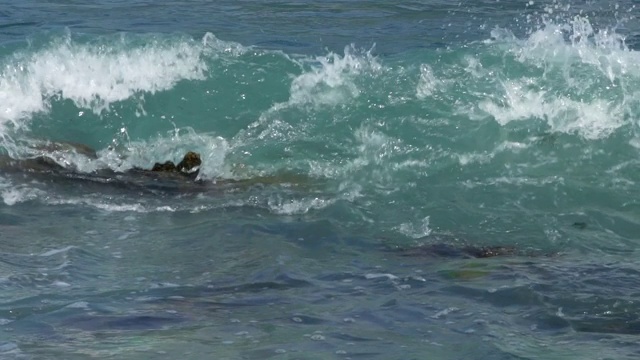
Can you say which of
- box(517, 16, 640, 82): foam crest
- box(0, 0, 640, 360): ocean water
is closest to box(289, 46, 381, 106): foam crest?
box(0, 0, 640, 360): ocean water

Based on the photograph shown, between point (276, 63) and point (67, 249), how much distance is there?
461 centimetres

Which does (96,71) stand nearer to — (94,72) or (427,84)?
(94,72)

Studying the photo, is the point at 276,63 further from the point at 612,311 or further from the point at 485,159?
the point at 612,311

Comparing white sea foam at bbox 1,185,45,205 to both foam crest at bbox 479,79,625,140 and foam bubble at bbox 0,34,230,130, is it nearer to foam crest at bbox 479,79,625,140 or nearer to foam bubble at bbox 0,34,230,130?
foam bubble at bbox 0,34,230,130

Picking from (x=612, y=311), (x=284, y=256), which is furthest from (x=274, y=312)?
(x=612, y=311)

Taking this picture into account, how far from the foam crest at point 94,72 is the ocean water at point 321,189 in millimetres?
22

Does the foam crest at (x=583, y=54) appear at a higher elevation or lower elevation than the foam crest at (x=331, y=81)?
higher

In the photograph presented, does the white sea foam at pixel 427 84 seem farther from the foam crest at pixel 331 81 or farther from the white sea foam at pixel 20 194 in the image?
the white sea foam at pixel 20 194

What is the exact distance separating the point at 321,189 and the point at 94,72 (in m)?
3.43

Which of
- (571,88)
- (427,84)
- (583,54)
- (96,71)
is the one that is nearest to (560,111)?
(571,88)

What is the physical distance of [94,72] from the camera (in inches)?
450

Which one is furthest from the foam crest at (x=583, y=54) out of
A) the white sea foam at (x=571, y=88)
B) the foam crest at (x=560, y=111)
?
the foam crest at (x=560, y=111)

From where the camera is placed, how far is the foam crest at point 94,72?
11.2 metres

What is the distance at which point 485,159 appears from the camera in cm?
957
